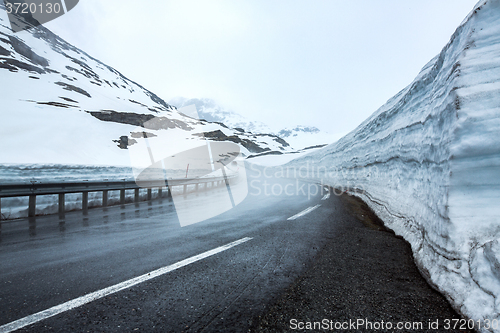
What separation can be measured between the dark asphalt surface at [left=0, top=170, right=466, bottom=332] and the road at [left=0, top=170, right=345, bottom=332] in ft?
0.04

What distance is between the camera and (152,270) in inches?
116

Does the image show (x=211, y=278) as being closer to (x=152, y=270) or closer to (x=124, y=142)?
(x=152, y=270)

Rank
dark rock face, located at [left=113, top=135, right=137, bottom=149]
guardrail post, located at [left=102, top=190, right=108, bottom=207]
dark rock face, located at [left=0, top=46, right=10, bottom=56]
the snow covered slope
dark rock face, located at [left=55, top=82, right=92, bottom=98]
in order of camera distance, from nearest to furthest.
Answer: the snow covered slope
guardrail post, located at [left=102, top=190, right=108, bottom=207]
dark rock face, located at [left=113, top=135, right=137, bottom=149]
dark rock face, located at [left=55, top=82, right=92, bottom=98]
dark rock face, located at [left=0, top=46, right=10, bottom=56]

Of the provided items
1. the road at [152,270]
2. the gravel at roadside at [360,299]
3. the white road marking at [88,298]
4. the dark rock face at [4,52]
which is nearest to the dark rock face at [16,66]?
the dark rock face at [4,52]

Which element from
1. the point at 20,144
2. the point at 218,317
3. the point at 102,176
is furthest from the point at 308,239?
the point at 20,144

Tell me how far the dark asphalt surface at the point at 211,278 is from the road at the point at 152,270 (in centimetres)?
1

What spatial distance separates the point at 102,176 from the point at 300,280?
467 inches

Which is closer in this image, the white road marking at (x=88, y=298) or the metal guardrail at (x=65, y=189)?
the white road marking at (x=88, y=298)

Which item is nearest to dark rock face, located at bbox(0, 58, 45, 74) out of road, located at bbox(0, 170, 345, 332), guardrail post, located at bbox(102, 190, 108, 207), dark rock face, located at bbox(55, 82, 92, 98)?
dark rock face, located at bbox(55, 82, 92, 98)

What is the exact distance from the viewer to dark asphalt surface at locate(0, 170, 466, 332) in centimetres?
196

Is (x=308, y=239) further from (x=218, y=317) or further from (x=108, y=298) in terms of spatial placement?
(x=108, y=298)

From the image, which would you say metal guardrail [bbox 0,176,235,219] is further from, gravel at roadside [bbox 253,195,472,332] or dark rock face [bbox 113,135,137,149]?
dark rock face [bbox 113,135,137,149]

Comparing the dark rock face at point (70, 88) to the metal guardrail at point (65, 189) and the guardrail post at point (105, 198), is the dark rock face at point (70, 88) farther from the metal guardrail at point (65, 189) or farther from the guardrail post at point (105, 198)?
the guardrail post at point (105, 198)

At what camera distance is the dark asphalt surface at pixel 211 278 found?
1.96 m
